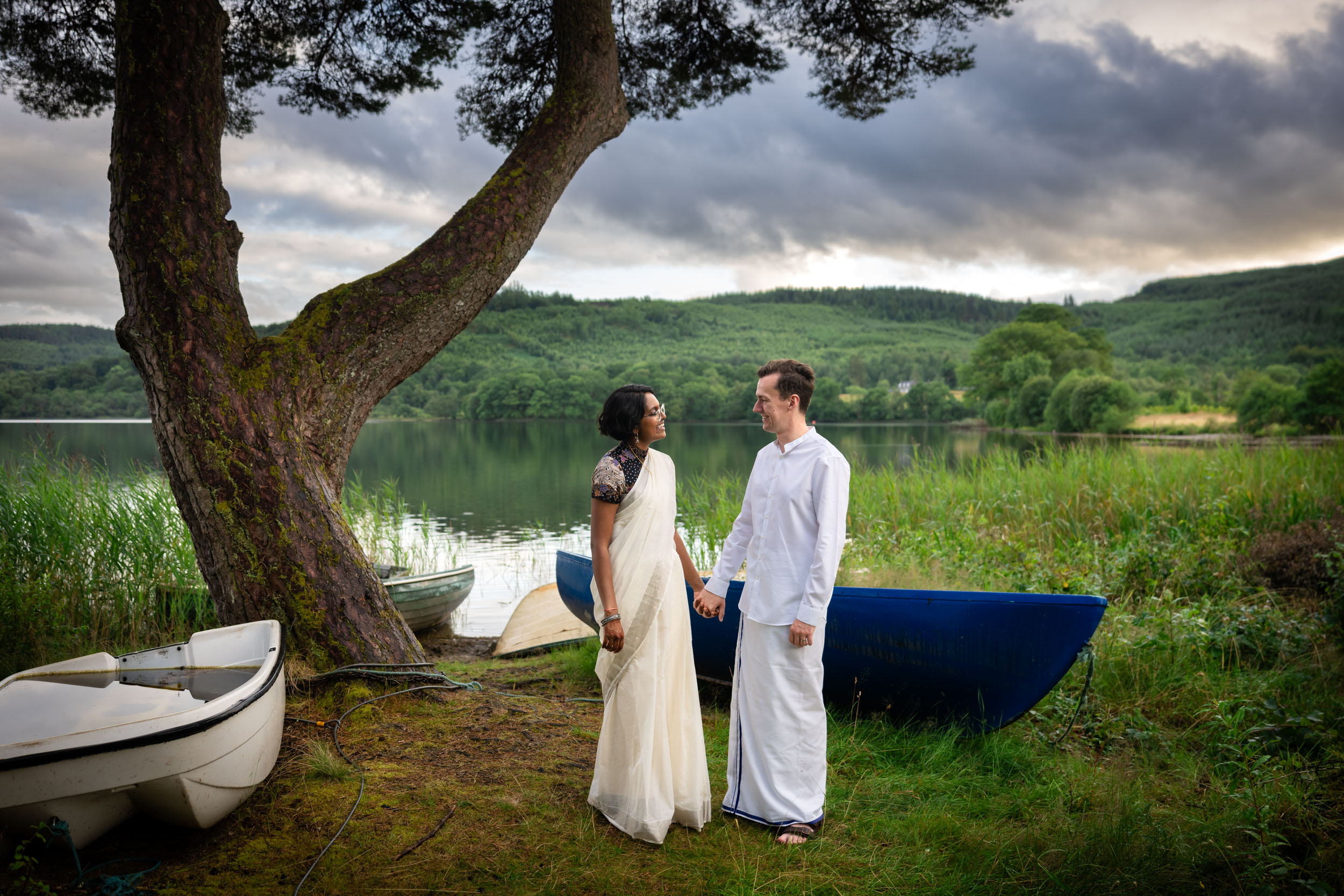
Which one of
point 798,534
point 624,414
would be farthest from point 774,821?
point 624,414

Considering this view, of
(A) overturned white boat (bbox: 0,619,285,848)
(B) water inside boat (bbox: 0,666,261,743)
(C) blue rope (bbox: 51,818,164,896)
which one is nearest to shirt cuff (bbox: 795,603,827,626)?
(A) overturned white boat (bbox: 0,619,285,848)

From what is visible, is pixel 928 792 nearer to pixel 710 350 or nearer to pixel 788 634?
pixel 788 634

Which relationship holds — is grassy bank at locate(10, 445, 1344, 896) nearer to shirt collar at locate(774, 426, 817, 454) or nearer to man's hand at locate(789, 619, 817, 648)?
man's hand at locate(789, 619, 817, 648)

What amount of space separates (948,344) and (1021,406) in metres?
53.0

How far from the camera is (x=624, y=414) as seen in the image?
2.86 m

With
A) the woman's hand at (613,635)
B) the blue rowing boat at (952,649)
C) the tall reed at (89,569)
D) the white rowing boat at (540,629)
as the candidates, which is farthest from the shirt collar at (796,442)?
the tall reed at (89,569)

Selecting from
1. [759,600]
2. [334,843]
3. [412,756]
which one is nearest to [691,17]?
[759,600]

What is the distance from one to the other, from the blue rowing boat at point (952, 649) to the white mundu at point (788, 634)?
3.15ft

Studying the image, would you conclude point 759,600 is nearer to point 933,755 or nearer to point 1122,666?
point 933,755

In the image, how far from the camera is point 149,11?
3.81 meters

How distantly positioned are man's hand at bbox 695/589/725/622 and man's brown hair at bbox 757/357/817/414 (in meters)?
0.81

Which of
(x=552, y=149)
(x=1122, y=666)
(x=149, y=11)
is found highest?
(x=149, y=11)

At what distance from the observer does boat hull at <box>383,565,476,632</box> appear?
23.7ft

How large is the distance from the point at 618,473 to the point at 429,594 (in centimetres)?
531
